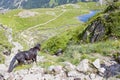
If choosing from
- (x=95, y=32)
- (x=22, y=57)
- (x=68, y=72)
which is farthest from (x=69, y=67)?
(x=95, y=32)

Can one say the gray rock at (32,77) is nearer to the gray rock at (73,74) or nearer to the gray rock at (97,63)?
the gray rock at (73,74)

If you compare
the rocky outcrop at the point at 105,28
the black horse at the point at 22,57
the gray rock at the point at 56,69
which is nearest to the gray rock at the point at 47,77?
the gray rock at the point at 56,69

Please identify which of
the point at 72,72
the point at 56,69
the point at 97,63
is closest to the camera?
the point at 72,72

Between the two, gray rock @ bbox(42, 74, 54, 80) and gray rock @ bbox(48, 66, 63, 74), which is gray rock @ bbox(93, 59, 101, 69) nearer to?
gray rock @ bbox(48, 66, 63, 74)

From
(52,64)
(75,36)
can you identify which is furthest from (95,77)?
(75,36)

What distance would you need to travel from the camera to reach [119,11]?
4284 cm

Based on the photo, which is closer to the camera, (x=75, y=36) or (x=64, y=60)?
(x=64, y=60)

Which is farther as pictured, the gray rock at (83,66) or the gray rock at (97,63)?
the gray rock at (97,63)

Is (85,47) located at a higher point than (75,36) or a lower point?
higher

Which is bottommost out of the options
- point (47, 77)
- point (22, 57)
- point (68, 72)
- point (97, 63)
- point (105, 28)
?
point (105, 28)

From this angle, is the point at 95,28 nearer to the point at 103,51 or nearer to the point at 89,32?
the point at 89,32

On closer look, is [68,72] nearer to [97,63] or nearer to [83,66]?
[83,66]

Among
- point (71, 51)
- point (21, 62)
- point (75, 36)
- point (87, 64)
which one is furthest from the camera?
point (75, 36)

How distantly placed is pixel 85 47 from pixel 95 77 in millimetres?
6890
